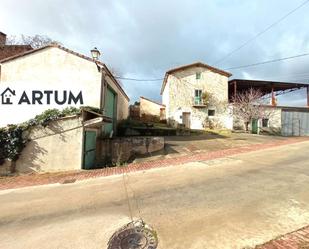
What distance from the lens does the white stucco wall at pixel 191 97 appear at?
2834 centimetres

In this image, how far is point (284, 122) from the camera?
27.8 metres

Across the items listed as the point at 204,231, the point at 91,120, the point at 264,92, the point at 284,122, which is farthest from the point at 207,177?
the point at 264,92

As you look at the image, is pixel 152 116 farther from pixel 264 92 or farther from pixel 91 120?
pixel 91 120

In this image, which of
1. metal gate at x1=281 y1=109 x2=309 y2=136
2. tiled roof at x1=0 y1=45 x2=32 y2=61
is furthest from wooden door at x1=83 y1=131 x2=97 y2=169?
metal gate at x1=281 y1=109 x2=309 y2=136

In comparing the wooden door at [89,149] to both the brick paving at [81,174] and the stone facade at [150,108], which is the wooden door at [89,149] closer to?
the brick paving at [81,174]

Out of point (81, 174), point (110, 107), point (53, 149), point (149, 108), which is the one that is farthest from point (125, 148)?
point (149, 108)

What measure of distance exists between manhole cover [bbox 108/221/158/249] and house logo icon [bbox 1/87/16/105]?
10733mm

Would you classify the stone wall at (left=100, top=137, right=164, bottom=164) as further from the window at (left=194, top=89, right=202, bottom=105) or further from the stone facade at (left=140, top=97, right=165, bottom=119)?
the stone facade at (left=140, top=97, right=165, bottom=119)

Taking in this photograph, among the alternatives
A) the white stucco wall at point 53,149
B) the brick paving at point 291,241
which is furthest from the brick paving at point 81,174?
the brick paving at point 291,241

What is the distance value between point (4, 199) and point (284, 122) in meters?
27.3

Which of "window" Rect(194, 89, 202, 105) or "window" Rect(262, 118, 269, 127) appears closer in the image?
"window" Rect(262, 118, 269, 127)

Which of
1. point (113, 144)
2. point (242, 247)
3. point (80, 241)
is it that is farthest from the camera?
point (113, 144)

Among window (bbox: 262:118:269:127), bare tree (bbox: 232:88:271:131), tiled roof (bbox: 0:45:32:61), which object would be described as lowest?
window (bbox: 262:118:269:127)

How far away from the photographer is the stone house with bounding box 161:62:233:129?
92.8ft
